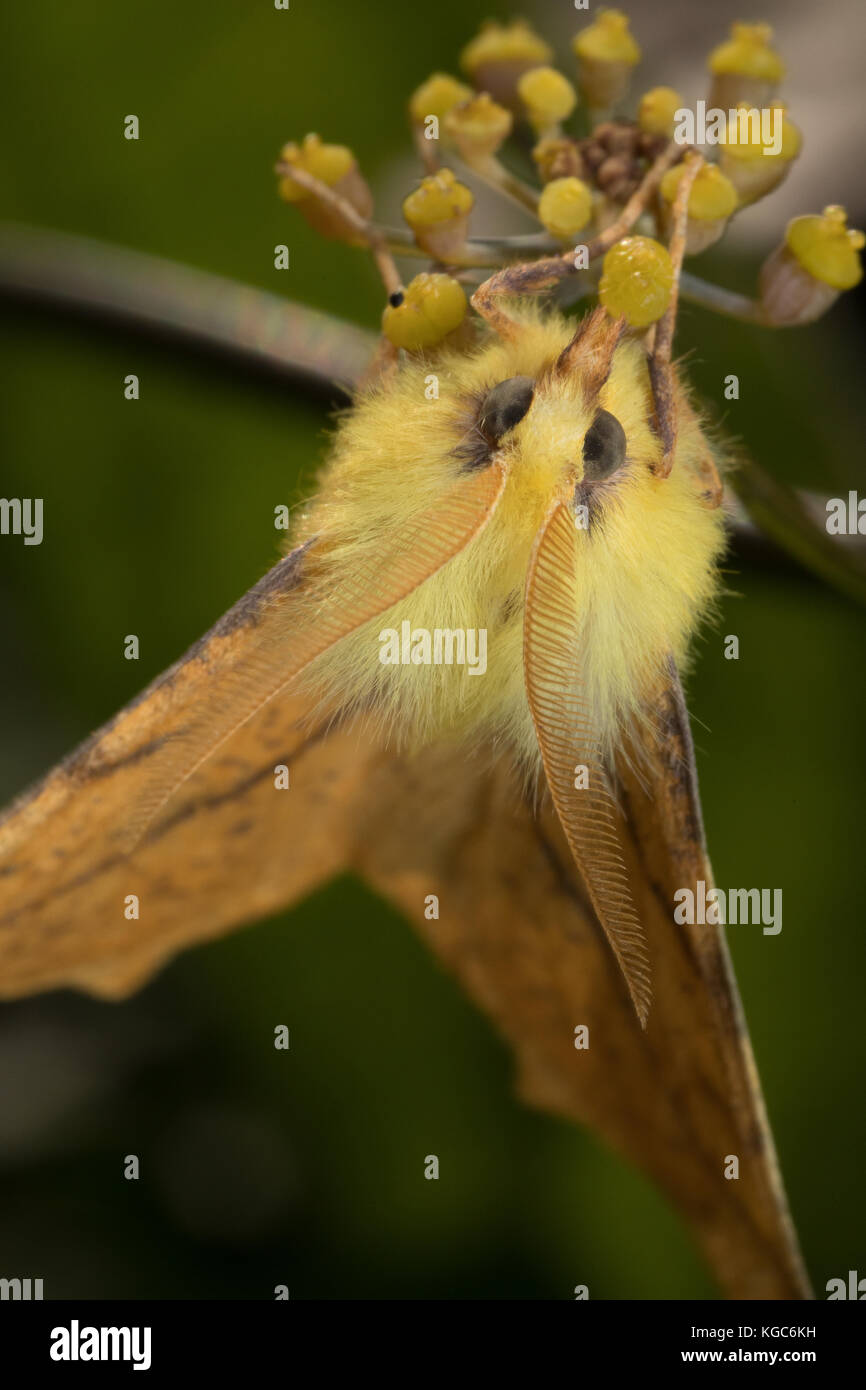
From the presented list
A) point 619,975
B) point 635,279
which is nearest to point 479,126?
point 635,279

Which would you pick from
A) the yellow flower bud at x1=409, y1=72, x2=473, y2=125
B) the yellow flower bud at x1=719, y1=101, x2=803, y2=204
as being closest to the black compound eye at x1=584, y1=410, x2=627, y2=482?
the yellow flower bud at x1=719, y1=101, x2=803, y2=204

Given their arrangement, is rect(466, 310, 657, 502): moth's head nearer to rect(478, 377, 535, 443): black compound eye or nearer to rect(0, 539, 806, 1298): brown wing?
rect(478, 377, 535, 443): black compound eye

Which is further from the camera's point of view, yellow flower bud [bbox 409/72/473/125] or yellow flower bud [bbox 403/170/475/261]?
yellow flower bud [bbox 409/72/473/125]

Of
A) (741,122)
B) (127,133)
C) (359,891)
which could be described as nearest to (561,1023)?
(359,891)

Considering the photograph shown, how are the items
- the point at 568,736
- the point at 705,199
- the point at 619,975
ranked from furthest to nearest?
the point at 619,975, the point at 705,199, the point at 568,736

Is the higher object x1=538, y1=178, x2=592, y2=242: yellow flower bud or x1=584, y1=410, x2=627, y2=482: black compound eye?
x1=538, y1=178, x2=592, y2=242: yellow flower bud

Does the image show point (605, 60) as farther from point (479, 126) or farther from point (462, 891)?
point (462, 891)

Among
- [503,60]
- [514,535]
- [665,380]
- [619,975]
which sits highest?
[503,60]
